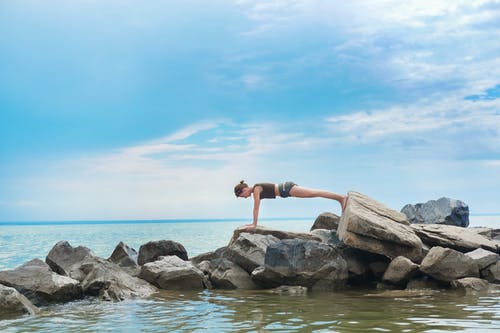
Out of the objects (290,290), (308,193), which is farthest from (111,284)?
(308,193)

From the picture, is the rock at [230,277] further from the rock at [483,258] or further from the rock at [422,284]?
the rock at [483,258]

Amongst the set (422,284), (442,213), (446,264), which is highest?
(442,213)

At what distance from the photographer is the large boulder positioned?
27000mm

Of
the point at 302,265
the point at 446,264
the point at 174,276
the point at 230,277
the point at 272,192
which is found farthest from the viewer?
the point at 272,192

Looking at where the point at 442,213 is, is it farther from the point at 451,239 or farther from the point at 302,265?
the point at 302,265

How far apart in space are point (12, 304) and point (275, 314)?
6.30m

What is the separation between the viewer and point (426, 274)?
680 inches

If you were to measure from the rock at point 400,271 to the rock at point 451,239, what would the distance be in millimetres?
2208

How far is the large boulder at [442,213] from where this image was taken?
27.0 m

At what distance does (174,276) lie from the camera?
17.9 metres

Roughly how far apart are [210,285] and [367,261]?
534 cm

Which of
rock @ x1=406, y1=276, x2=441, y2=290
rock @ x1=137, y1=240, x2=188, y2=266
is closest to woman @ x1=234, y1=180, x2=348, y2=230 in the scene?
rock @ x1=137, y1=240, x2=188, y2=266

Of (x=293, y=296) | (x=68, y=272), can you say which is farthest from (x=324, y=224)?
(x=68, y=272)

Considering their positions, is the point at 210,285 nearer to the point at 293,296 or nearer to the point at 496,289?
the point at 293,296
